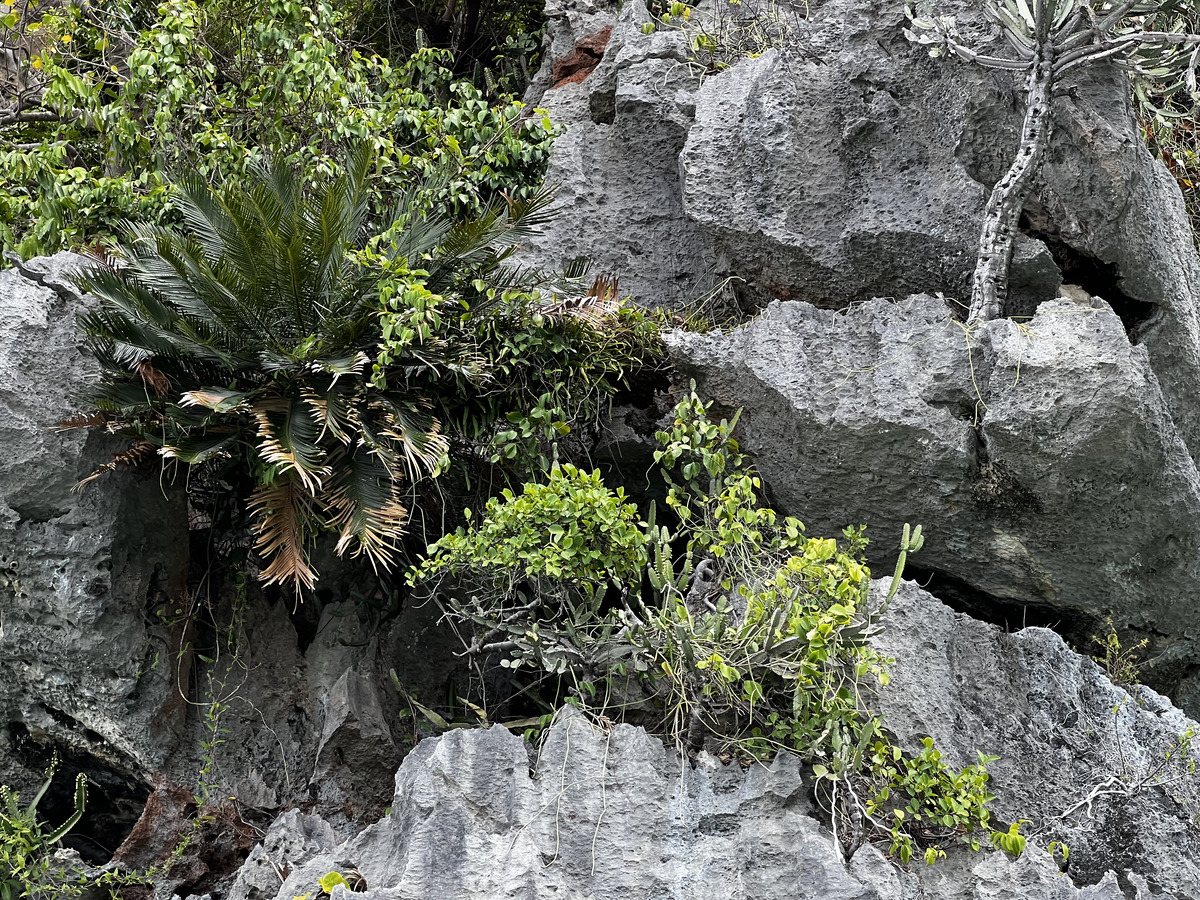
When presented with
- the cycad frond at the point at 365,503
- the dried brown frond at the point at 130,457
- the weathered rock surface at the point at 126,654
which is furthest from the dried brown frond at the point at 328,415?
the weathered rock surface at the point at 126,654

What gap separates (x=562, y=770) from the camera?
13.2 ft

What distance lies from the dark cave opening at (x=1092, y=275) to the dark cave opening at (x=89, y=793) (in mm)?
5254

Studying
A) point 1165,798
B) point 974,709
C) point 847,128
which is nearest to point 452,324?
point 847,128

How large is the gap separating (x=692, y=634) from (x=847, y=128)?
3.14 m

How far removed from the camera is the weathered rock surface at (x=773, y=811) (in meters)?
3.74

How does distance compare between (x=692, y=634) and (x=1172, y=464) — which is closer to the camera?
(x=692, y=634)

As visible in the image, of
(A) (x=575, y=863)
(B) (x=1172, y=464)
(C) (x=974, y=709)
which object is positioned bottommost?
(A) (x=575, y=863)

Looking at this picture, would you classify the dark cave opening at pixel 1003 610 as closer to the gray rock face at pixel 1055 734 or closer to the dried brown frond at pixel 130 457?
the gray rock face at pixel 1055 734

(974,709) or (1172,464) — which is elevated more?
(1172,464)

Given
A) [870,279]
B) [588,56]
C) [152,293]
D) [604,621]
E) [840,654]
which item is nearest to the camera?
[840,654]

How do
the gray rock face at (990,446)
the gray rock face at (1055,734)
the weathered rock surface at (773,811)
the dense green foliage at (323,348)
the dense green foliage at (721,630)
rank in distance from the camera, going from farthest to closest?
the dense green foliage at (323,348) < the gray rock face at (990,446) < the gray rock face at (1055,734) < the dense green foliage at (721,630) < the weathered rock surface at (773,811)

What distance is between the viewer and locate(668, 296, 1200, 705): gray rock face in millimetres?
4559

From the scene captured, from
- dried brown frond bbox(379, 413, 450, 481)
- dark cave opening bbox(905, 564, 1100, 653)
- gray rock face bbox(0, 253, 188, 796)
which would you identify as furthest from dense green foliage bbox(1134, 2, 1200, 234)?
gray rock face bbox(0, 253, 188, 796)

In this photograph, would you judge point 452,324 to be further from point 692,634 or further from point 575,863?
point 575,863
